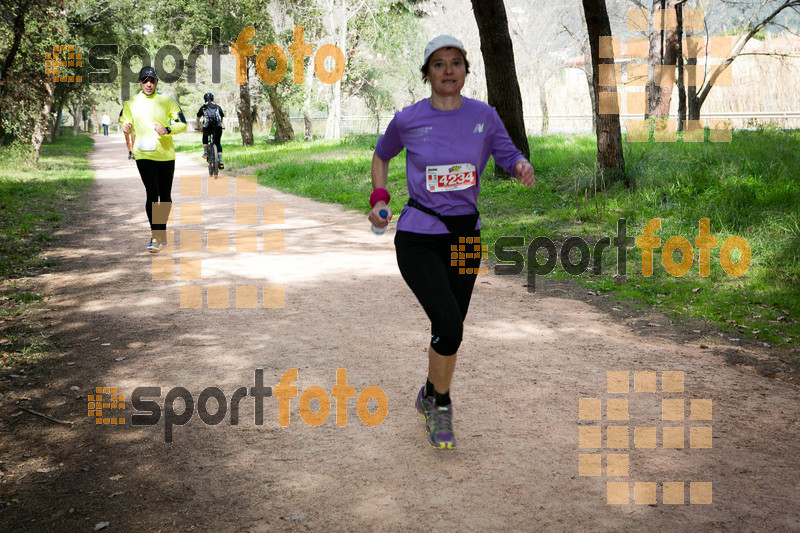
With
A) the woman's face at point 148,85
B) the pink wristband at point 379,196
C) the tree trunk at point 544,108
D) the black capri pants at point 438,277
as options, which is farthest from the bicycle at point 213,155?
the tree trunk at point 544,108

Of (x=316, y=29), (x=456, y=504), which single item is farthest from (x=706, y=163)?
(x=316, y=29)

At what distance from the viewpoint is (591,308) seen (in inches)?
284

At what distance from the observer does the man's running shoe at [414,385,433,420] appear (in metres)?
4.12

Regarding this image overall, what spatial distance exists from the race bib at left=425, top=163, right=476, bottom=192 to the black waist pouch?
0.13 meters

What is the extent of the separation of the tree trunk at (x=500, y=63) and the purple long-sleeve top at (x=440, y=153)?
10191 millimetres

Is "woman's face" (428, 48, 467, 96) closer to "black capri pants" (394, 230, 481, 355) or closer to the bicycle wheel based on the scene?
"black capri pants" (394, 230, 481, 355)

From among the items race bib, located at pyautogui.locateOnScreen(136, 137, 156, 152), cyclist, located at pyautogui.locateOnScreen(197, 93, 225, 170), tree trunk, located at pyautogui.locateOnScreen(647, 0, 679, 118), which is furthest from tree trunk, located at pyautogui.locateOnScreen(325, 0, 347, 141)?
race bib, located at pyautogui.locateOnScreen(136, 137, 156, 152)

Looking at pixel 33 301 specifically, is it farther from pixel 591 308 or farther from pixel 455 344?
Answer: pixel 591 308

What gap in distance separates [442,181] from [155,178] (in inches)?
268

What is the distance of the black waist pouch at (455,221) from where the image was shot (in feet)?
12.5

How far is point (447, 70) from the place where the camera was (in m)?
3.73

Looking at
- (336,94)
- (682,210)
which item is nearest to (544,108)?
(336,94)

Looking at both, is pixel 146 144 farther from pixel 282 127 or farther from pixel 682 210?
pixel 282 127

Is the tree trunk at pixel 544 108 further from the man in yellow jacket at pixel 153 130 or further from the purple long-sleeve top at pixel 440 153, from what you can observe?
the purple long-sleeve top at pixel 440 153
